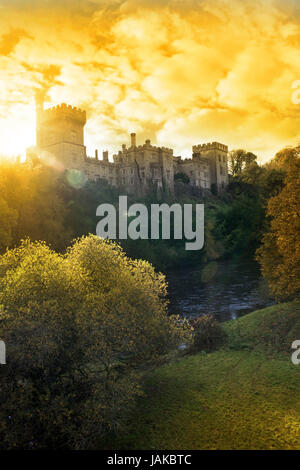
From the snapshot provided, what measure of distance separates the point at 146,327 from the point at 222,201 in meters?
105

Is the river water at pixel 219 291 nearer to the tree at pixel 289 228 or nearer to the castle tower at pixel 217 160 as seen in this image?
the tree at pixel 289 228

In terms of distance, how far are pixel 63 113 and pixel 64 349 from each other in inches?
3157

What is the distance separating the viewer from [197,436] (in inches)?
511

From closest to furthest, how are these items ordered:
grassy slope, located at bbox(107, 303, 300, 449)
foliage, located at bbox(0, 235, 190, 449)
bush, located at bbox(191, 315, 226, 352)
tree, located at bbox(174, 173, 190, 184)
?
foliage, located at bbox(0, 235, 190, 449), grassy slope, located at bbox(107, 303, 300, 449), bush, located at bbox(191, 315, 226, 352), tree, located at bbox(174, 173, 190, 184)

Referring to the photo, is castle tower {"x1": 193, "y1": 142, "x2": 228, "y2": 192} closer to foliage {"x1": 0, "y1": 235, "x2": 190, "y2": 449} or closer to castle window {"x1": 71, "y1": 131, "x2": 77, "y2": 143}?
castle window {"x1": 71, "y1": 131, "x2": 77, "y2": 143}

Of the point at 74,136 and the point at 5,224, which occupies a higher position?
the point at 74,136

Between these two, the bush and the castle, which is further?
the castle

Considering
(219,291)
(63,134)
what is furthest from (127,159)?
(219,291)

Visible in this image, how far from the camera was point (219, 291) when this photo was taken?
4194cm

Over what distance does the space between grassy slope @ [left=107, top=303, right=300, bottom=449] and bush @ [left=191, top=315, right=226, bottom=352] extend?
2.39 ft

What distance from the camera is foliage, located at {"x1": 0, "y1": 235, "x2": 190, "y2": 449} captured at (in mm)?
12250

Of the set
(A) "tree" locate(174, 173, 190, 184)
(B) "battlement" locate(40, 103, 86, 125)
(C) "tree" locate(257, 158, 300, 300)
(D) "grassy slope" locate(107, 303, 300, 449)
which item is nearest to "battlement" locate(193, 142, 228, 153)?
(A) "tree" locate(174, 173, 190, 184)

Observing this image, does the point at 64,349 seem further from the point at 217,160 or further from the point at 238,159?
the point at 238,159
